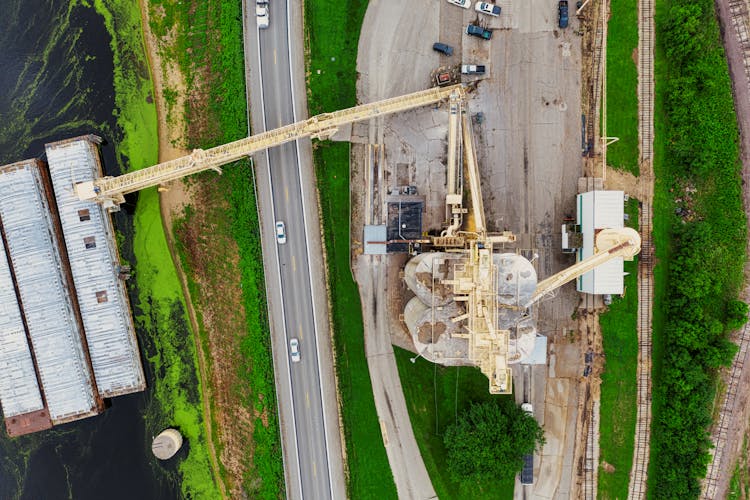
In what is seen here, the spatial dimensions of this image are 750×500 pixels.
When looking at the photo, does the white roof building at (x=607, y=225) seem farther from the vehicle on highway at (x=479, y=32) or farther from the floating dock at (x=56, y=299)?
the floating dock at (x=56, y=299)

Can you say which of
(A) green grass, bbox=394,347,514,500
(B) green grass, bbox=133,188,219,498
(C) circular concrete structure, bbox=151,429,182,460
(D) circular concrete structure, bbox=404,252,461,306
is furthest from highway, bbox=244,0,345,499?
(D) circular concrete structure, bbox=404,252,461,306

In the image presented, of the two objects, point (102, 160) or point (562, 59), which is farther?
point (102, 160)

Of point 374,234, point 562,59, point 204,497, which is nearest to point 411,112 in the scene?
point 374,234

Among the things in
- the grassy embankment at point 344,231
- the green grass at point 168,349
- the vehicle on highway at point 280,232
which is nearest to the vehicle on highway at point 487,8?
the grassy embankment at point 344,231

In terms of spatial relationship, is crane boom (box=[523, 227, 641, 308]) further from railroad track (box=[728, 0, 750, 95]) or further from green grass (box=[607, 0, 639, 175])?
railroad track (box=[728, 0, 750, 95])

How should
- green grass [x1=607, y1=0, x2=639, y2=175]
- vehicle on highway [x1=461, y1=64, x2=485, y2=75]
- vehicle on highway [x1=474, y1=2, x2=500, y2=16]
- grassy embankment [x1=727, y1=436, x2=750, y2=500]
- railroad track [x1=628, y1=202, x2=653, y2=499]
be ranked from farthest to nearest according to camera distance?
vehicle on highway [x1=461, y1=64, x2=485, y2=75] < vehicle on highway [x1=474, y1=2, x2=500, y2=16] < green grass [x1=607, y1=0, x2=639, y2=175] < railroad track [x1=628, y1=202, x2=653, y2=499] < grassy embankment [x1=727, y1=436, x2=750, y2=500]

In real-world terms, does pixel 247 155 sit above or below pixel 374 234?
above

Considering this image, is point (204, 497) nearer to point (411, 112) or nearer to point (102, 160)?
point (102, 160)
